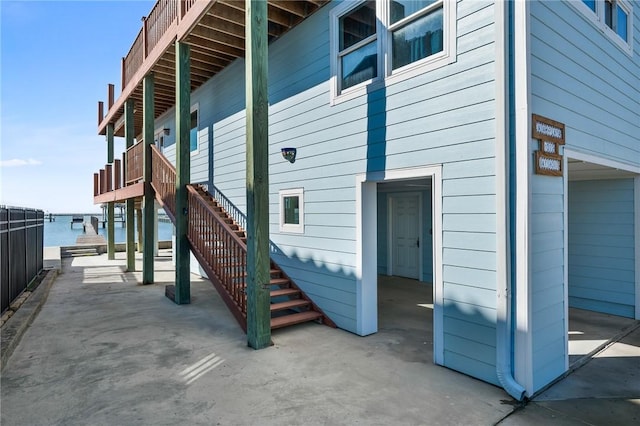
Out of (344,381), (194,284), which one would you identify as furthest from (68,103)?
(344,381)

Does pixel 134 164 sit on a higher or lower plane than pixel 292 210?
higher

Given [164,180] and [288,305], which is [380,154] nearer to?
[288,305]

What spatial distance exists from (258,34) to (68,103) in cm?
1172

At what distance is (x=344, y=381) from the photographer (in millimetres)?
3273

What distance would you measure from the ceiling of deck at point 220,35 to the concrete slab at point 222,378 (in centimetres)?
477

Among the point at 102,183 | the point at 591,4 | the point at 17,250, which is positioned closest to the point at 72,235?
the point at 102,183

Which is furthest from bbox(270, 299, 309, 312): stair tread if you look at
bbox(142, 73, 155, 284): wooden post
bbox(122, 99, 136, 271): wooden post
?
bbox(122, 99, 136, 271): wooden post

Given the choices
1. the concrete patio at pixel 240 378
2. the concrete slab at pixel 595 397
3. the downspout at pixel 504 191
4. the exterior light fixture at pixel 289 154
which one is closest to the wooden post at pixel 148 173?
the concrete patio at pixel 240 378

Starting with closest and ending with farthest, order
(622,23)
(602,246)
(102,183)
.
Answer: (622,23), (602,246), (102,183)

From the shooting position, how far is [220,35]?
6.27 m

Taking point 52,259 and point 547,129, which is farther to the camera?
point 52,259

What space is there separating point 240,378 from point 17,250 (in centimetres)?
565

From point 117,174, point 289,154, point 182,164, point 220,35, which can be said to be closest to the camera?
point 289,154

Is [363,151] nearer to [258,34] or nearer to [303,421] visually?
[258,34]
